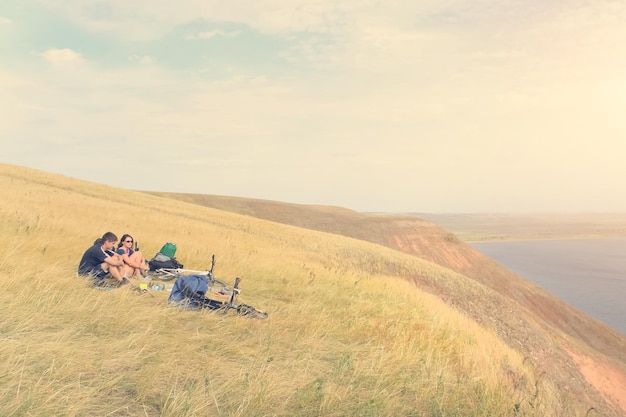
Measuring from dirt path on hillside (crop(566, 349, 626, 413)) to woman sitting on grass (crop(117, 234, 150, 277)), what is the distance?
19835 millimetres

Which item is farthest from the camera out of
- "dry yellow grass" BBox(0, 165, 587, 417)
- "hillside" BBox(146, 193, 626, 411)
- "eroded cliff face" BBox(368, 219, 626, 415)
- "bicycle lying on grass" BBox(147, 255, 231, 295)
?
"hillside" BBox(146, 193, 626, 411)

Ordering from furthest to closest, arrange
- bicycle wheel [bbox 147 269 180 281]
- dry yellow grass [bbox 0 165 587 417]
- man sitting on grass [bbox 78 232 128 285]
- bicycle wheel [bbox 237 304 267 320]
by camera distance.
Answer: bicycle wheel [bbox 147 269 180 281]
man sitting on grass [bbox 78 232 128 285]
bicycle wheel [bbox 237 304 267 320]
dry yellow grass [bbox 0 165 587 417]

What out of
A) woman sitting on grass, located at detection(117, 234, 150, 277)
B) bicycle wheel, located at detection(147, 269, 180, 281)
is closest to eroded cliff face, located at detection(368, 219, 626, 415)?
bicycle wheel, located at detection(147, 269, 180, 281)

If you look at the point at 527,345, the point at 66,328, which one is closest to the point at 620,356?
the point at 527,345

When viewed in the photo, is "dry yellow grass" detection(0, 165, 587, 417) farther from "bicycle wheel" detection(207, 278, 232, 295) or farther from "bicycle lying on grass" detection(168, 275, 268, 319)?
"bicycle wheel" detection(207, 278, 232, 295)

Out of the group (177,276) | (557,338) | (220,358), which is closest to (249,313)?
(220,358)

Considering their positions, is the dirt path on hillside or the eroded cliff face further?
the dirt path on hillside

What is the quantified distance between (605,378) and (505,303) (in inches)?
230

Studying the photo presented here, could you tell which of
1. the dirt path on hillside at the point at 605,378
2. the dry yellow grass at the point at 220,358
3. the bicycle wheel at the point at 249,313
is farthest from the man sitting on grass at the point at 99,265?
the dirt path on hillside at the point at 605,378

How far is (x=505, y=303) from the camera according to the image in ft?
85.7

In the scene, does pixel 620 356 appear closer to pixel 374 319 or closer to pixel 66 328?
pixel 374 319

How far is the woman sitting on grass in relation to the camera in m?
9.20

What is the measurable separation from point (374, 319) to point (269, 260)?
639cm

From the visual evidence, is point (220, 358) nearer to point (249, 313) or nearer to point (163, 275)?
point (249, 313)
